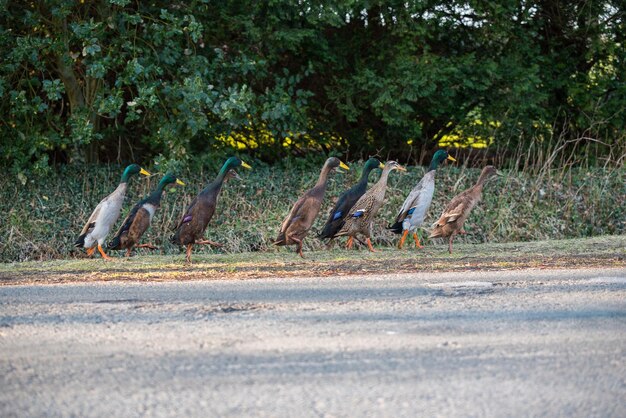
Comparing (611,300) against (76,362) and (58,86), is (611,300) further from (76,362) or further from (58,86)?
(58,86)

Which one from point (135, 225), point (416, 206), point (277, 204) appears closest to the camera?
point (135, 225)

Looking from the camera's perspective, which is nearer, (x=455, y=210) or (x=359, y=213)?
(x=359, y=213)

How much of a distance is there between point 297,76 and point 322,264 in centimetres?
692

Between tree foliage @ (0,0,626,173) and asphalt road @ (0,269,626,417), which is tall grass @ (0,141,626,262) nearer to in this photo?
tree foliage @ (0,0,626,173)

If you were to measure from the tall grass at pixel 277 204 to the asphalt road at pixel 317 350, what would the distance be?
7.70m

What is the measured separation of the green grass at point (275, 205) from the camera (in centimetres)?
1664

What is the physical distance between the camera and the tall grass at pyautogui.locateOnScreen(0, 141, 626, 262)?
1667 cm

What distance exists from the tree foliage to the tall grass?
722mm

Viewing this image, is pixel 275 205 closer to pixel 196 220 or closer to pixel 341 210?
pixel 341 210

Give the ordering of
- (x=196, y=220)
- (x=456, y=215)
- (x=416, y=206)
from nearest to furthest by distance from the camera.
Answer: (x=196, y=220)
(x=456, y=215)
(x=416, y=206)

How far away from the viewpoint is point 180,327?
22.9 ft

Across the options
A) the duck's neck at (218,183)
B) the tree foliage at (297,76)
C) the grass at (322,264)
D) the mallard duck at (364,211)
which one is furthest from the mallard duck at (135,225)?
the mallard duck at (364,211)

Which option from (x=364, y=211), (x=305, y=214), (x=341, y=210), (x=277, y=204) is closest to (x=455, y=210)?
(x=364, y=211)

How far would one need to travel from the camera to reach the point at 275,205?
17516mm
